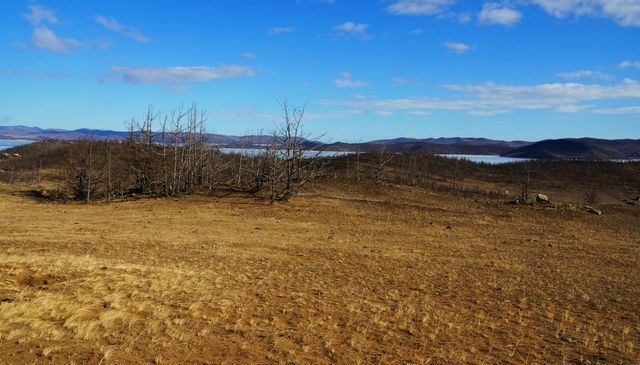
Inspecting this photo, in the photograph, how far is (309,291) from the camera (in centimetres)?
1005

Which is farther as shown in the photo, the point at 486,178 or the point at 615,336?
the point at 486,178

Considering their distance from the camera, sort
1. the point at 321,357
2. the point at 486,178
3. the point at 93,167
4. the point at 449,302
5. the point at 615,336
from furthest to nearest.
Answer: the point at 486,178 → the point at 93,167 → the point at 449,302 → the point at 615,336 → the point at 321,357

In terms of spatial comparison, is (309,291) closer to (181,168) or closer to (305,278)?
(305,278)

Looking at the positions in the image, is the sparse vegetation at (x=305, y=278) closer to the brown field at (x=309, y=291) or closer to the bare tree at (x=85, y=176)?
the brown field at (x=309, y=291)

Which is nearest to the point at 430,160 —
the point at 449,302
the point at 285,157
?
the point at 285,157

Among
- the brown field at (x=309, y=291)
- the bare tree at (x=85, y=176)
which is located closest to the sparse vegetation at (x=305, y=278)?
the brown field at (x=309, y=291)

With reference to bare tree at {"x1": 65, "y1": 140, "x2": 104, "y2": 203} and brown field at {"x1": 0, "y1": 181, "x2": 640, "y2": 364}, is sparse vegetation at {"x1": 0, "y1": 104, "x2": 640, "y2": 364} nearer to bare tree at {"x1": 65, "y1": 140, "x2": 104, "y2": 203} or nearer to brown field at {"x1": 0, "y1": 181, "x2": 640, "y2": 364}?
brown field at {"x1": 0, "y1": 181, "x2": 640, "y2": 364}

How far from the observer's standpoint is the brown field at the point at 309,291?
21.5 ft

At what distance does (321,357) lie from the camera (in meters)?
6.30

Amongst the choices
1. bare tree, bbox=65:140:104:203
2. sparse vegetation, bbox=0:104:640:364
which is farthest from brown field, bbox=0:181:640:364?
bare tree, bbox=65:140:104:203

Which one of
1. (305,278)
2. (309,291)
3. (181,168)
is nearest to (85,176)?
(181,168)

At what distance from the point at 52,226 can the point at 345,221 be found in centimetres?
1156

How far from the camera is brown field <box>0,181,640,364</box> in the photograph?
655 centimetres

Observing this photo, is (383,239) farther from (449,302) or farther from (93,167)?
(93,167)
